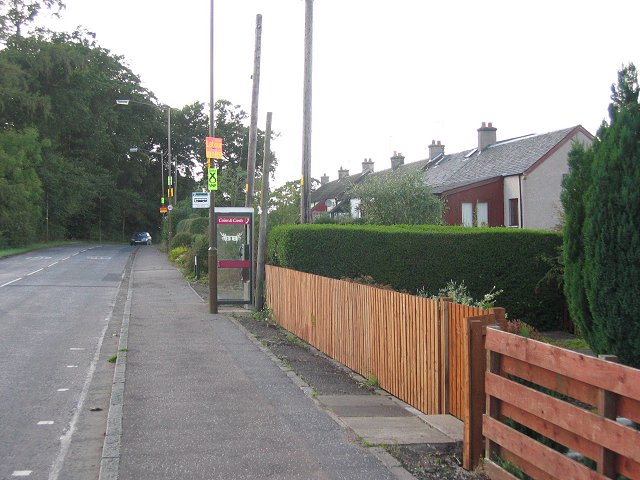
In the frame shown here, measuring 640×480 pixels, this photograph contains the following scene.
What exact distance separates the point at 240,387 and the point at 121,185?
239ft

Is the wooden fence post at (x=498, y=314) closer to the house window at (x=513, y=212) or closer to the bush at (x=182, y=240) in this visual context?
the house window at (x=513, y=212)

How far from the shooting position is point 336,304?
462 inches

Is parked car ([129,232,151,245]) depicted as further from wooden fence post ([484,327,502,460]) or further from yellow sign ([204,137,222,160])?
wooden fence post ([484,327,502,460])

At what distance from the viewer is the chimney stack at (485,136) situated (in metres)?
40.1

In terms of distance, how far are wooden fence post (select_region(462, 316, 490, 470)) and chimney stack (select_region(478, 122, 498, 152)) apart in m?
35.0

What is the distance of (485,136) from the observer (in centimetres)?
4028

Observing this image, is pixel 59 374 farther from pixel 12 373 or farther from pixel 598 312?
pixel 598 312

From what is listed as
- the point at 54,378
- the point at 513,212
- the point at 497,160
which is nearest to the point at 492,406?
the point at 54,378

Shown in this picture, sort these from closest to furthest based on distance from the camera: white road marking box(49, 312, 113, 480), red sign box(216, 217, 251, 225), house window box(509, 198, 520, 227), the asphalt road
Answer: white road marking box(49, 312, 113, 480), the asphalt road, red sign box(216, 217, 251, 225), house window box(509, 198, 520, 227)

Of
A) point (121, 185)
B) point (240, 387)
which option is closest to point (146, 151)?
point (121, 185)

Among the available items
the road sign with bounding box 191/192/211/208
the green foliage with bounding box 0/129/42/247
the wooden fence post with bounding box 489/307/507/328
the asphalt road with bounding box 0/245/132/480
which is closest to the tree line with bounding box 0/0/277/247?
the green foliage with bounding box 0/129/42/247

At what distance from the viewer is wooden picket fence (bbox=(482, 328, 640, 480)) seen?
166 inches

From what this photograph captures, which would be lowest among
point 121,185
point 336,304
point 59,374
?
point 59,374

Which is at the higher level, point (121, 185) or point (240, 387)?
point (121, 185)
